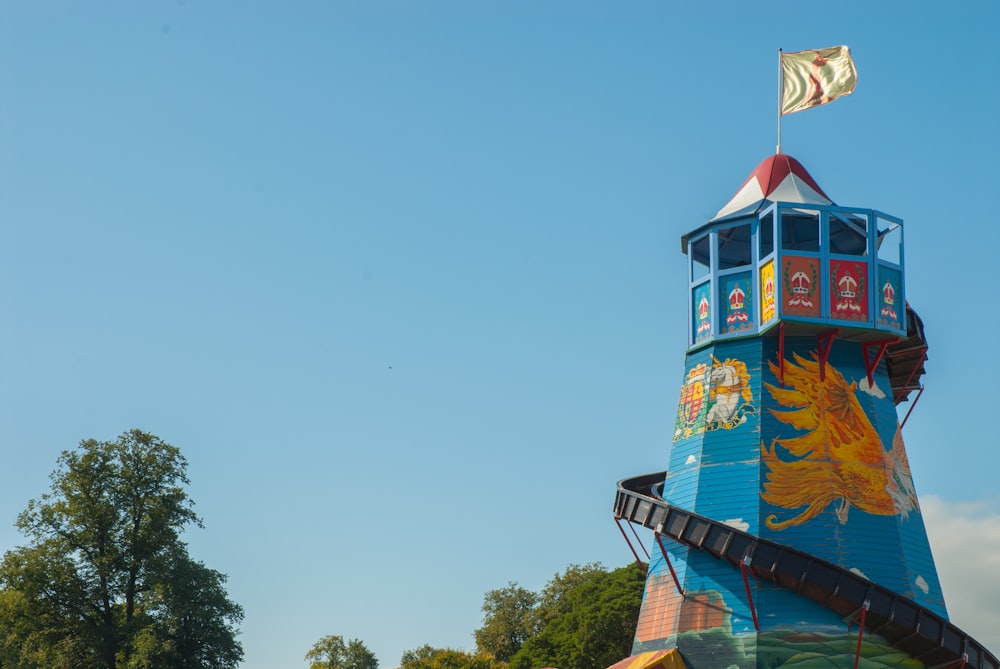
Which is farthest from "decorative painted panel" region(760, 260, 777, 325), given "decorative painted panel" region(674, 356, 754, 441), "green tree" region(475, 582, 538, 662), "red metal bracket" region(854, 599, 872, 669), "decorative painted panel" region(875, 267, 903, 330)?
"green tree" region(475, 582, 538, 662)

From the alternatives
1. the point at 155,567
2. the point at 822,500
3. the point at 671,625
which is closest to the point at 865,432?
the point at 822,500

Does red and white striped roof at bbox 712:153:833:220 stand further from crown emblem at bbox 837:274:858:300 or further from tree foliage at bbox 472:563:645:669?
tree foliage at bbox 472:563:645:669

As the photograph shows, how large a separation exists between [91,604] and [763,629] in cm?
2952

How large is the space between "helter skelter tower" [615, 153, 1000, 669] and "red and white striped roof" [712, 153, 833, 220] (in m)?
0.07

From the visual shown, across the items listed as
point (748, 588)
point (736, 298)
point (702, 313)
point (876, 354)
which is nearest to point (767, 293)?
point (736, 298)

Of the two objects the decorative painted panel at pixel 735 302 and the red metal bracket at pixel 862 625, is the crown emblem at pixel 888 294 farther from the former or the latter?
the red metal bracket at pixel 862 625

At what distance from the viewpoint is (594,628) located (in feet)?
218

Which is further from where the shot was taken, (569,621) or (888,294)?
(569,621)

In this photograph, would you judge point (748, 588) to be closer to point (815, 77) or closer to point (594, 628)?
point (815, 77)

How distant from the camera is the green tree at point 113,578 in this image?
53875 millimetres

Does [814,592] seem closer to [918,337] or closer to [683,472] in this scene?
[683,472]

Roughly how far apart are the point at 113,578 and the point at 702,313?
89.4 ft

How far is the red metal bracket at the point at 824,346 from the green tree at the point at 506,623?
42.9m

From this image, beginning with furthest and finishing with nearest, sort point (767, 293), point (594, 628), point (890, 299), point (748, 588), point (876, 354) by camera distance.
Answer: point (594, 628), point (876, 354), point (890, 299), point (767, 293), point (748, 588)
